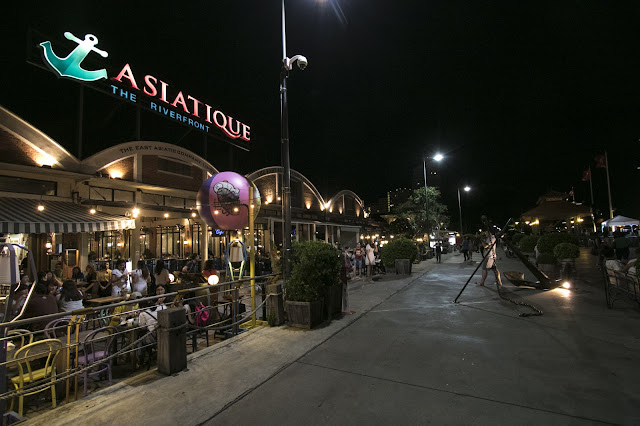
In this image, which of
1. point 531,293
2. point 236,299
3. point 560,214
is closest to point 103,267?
point 236,299

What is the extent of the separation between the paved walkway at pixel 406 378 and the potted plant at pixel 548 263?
5254 mm

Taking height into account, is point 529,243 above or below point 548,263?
above

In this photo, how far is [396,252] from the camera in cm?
1508

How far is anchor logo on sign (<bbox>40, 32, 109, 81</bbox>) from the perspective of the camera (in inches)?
519

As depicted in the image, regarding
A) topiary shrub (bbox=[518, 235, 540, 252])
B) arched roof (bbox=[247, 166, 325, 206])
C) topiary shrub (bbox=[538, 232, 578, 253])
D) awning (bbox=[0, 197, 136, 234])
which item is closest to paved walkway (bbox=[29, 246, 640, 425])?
topiary shrub (bbox=[538, 232, 578, 253])

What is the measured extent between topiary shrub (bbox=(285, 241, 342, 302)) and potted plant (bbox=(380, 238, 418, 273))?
347 inches

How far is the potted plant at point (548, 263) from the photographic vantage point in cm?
1148

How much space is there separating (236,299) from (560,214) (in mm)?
13104

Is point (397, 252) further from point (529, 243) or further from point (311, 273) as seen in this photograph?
point (529, 243)

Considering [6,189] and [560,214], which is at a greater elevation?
[6,189]

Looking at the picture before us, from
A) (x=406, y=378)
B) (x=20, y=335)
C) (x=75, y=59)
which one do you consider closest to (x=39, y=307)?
(x=20, y=335)

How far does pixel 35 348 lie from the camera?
502cm

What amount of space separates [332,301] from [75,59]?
15917mm

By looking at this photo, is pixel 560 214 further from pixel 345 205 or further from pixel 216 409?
pixel 345 205
